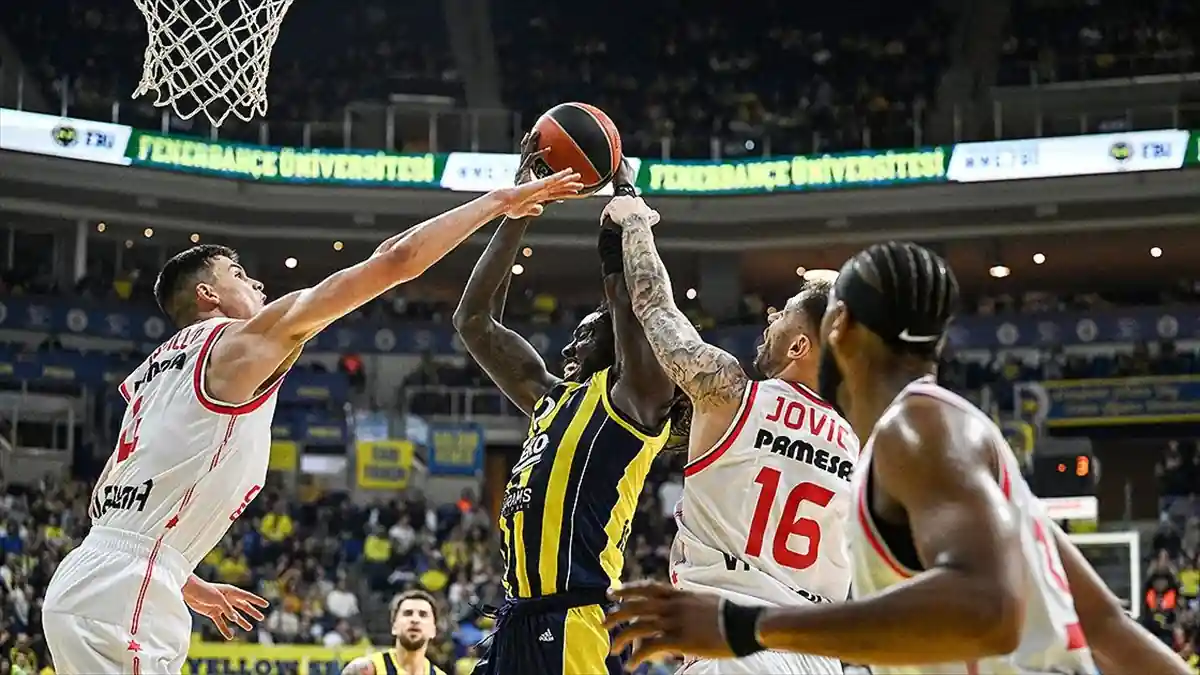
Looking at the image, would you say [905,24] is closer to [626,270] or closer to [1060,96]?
[1060,96]

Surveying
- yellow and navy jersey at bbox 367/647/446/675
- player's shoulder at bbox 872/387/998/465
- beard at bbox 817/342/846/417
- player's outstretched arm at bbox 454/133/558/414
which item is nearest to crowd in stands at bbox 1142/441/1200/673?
yellow and navy jersey at bbox 367/647/446/675

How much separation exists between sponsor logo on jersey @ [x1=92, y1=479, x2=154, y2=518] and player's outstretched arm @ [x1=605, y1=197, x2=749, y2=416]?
174 cm

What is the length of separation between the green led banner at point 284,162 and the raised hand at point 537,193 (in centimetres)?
1854

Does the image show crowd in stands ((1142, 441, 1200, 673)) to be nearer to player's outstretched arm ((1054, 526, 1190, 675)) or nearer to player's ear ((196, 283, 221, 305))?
player's ear ((196, 283, 221, 305))

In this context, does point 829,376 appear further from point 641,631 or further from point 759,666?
point 759,666

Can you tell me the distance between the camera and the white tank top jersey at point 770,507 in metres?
4.56

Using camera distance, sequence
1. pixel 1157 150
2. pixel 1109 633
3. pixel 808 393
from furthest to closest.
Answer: pixel 1157 150
pixel 808 393
pixel 1109 633

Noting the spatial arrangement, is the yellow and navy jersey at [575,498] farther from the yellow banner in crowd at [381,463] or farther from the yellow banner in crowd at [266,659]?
the yellow banner in crowd at [381,463]

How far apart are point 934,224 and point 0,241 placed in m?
15.9

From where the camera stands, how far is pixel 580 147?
231 inches

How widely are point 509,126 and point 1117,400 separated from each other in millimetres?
10754

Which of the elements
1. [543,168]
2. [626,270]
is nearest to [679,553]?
[626,270]

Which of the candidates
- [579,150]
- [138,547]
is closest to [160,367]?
[138,547]

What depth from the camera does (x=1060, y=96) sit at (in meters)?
24.5
